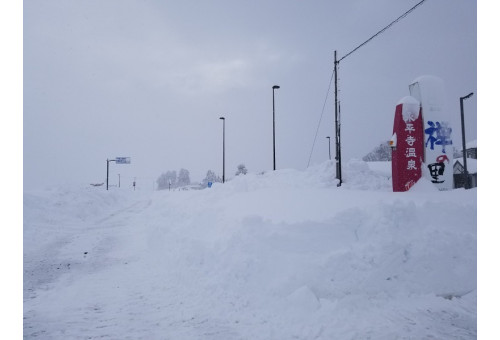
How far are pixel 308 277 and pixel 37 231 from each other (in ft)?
38.3

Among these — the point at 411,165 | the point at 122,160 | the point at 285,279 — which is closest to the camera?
the point at 285,279

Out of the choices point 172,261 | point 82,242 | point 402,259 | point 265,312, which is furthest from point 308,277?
point 82,242

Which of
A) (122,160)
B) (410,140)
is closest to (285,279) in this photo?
(410,140)

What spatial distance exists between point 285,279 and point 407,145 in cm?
926

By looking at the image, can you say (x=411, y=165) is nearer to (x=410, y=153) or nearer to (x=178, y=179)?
(x=410, y=153)

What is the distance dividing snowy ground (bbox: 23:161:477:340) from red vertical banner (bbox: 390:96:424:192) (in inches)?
107

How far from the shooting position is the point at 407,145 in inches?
469

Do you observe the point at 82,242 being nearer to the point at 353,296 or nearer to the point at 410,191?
the point at 353,296

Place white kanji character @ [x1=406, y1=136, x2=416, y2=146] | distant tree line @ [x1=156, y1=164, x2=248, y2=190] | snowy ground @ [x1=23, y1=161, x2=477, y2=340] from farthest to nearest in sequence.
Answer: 1. distant tree line @ [x1=156, y1=164, x2=248, y2=190]
2. white kanji character @ [x1=406, y1=136, x2=416, y2=146]
3. snowy ground @ [x1=23, y1=161, x2=477, y2=340]

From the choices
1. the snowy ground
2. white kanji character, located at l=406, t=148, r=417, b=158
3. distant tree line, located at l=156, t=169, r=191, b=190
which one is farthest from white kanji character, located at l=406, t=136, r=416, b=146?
distant tree line, located at l=156, t=169, r=191, b=190

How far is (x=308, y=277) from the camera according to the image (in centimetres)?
524

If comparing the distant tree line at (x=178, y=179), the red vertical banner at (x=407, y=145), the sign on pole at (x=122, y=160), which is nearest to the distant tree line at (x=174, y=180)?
the distant tree line at (x=178, y=179)

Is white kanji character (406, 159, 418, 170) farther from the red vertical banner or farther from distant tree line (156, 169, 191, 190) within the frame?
distant tree line (156, 169, 191, 190)

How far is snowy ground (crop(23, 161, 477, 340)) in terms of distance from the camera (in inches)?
171
